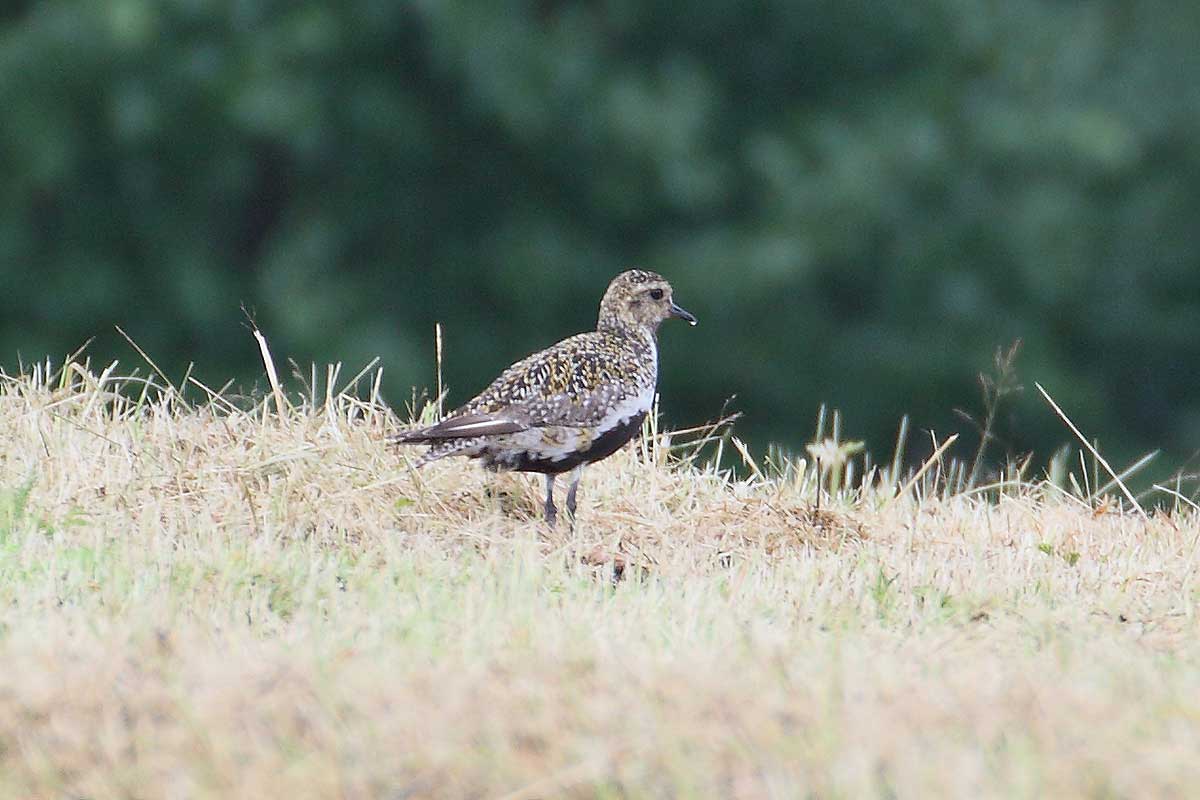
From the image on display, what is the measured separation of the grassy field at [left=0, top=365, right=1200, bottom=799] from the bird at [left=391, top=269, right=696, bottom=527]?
8.1 inches

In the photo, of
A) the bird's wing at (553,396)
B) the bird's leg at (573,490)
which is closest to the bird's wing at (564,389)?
the bird's wing at (553,396)

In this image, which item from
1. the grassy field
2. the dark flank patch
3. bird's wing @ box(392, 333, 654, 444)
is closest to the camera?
the grassy field

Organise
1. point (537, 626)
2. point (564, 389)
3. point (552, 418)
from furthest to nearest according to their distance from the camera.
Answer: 1. point (564, 389)
2. point (552, 418)
3. point (537, 626)

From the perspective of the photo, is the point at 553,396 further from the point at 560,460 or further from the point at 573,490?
the point at 573,490

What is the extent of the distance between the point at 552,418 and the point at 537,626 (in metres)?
1.82

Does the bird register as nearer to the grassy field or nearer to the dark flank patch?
the dark flank patch

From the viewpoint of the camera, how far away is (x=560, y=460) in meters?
6.79

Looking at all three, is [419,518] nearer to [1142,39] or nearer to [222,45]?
[222,45]

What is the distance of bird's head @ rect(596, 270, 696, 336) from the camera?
7.75 metres

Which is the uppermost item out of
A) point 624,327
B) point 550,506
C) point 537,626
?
point 624,327

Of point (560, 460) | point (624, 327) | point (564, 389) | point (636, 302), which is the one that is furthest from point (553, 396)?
point (636, 302)

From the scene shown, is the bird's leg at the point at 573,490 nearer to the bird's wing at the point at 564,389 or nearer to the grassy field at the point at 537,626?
the grassy field at the point at 537,626

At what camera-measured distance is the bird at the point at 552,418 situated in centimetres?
672

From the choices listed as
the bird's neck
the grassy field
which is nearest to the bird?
the grassy field
